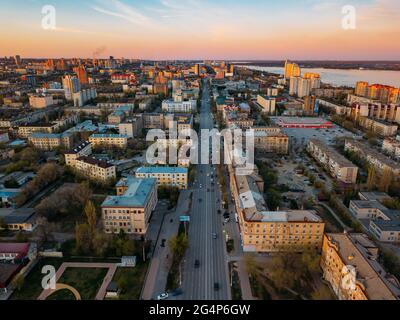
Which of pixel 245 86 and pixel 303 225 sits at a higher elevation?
pixel 245 86

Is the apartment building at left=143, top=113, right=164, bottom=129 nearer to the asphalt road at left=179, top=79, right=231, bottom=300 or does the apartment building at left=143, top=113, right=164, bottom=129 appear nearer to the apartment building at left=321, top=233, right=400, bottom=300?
the asphalt road at left=179, top=79, right=231, bottom=300

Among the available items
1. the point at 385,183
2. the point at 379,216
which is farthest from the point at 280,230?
the point at 385,183

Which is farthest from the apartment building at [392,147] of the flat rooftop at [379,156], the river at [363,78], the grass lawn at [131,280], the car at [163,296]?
the river at [363,78]

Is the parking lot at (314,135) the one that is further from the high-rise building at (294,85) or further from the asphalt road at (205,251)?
the high-rise building at (294,85)

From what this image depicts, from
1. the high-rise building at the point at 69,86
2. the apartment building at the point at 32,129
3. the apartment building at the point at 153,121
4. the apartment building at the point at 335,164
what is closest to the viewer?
the apartment building at the point at 335,164

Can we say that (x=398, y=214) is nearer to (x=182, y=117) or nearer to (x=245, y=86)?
(x=182, y=117)

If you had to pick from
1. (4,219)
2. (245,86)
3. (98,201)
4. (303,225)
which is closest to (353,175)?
(303,225)
